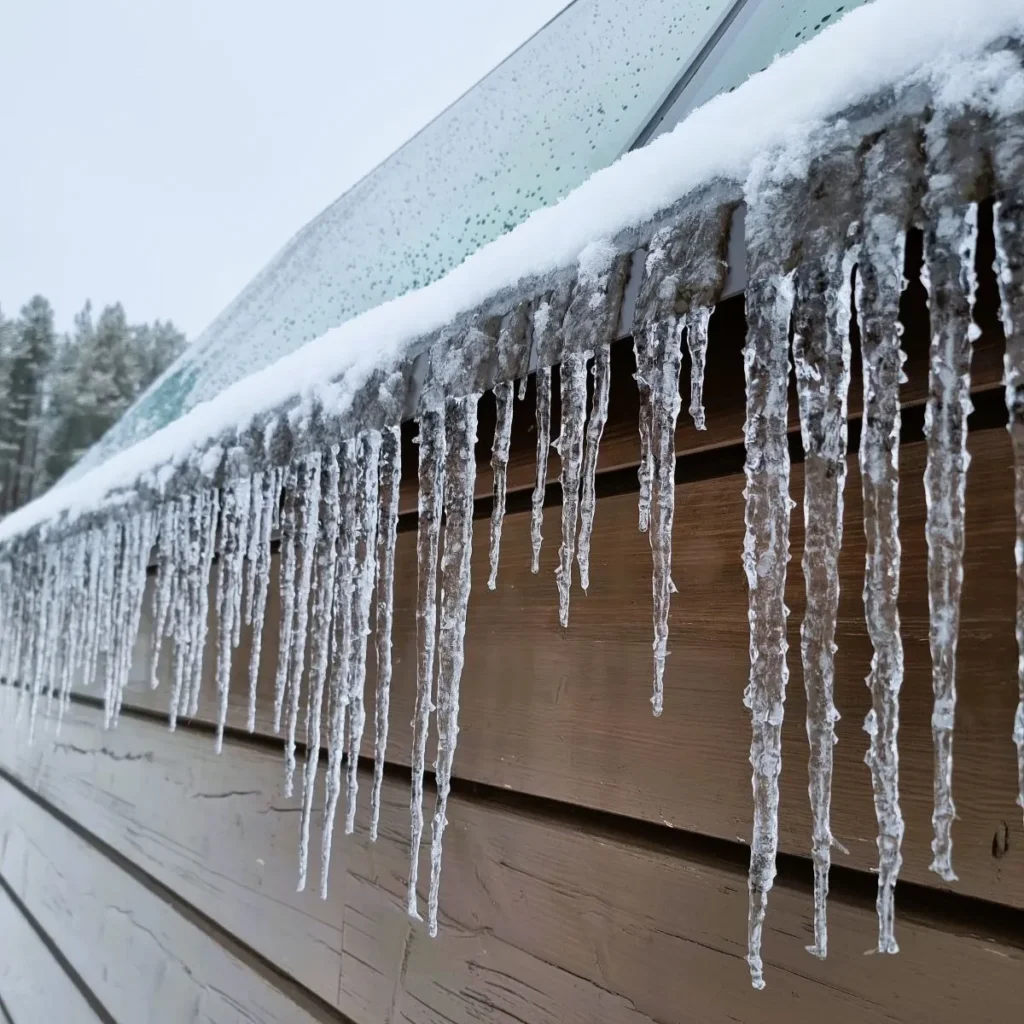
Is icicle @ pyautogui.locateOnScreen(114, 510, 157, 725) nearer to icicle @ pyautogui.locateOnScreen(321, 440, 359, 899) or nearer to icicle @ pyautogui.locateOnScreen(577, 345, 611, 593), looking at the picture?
icicle @ pyautogui.locateOnScreen(321, 440, 359, 899)

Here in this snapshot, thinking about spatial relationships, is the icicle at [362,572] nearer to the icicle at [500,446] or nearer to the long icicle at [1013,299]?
the icicle at [500,446]

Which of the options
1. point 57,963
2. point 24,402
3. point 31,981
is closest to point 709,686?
point 57,963

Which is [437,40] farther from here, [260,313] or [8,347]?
[8,347]

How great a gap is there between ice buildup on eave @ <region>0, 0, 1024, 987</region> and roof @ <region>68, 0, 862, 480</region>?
243 millimetres

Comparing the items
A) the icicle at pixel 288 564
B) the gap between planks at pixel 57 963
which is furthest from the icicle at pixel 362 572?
the gap between planks at pixel 57 963

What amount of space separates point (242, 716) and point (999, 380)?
1.32m

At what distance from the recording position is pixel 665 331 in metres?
0.54

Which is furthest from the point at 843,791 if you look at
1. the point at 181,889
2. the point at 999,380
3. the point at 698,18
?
the point at 181,889

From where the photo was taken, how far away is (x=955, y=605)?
41 cm

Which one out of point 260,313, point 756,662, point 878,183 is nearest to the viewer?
point 878,183

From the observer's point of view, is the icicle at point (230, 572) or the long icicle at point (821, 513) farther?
the icicle at point (230, 572)

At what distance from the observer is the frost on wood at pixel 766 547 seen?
0.49 m

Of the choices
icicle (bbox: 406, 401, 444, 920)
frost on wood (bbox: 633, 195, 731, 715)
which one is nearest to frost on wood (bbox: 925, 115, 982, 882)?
frost on wood (bbox: 633, 195, 731, 715)

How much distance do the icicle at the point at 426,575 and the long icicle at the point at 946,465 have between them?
47cm
